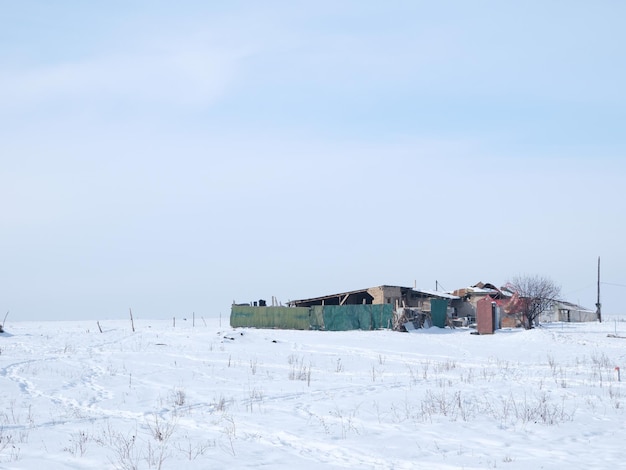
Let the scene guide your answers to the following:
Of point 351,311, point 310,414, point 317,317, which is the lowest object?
point 310,414

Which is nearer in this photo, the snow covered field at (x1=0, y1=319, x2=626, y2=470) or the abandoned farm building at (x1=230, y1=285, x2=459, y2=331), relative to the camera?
the snow covered field at (x1=0, y1=319, x2=626, y2=470)

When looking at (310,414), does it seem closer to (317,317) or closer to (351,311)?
(351,311)

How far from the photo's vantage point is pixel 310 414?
11.4 metres

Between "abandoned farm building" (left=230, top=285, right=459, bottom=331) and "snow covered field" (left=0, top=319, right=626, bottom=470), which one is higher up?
"abandoned farm building" (left=230, top=285, right=459, bottom=331)

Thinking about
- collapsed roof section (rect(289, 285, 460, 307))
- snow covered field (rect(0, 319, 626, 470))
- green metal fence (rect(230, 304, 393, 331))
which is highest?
collapsed roof section (rect(289, 285, 460, 307))

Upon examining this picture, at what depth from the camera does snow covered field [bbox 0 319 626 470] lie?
8.34m

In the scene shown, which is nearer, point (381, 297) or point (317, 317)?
point (317, 317)

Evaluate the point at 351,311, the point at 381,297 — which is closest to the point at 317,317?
the point at 351,311

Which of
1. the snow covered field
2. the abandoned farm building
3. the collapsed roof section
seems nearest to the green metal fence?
the abandoned farm building

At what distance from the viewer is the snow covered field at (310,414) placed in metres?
8.34

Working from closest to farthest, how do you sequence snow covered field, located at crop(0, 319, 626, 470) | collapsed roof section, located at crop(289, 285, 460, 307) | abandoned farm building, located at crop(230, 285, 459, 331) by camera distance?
snow covered field, located at crop(0, 319, 626, 470)
abandoned farm building, located at crop(230, 285, 459, 331)
collapsed roof section, located at crop(289, 285, 460, 307)

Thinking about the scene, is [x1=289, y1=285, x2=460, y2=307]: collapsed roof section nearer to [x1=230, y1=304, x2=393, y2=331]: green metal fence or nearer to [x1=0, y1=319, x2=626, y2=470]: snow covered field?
[x1=230, y1=304, x2=393, y2=331]: green metal fence

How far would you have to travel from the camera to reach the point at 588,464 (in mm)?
7883

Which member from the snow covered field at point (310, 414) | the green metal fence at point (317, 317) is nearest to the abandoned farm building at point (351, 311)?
the green metal fence at point (317, 317)
